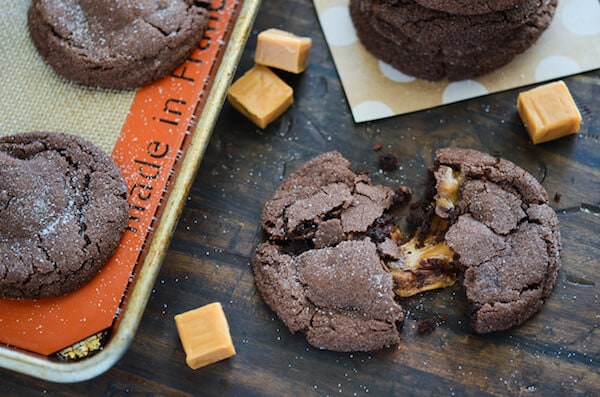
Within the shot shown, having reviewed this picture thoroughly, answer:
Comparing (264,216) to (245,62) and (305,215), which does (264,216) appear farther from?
(245,62)

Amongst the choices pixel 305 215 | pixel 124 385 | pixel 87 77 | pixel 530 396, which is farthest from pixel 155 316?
pixel 530 396

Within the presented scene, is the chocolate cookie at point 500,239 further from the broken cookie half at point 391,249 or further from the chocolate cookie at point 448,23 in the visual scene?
the chocolate cookie at point 448,23

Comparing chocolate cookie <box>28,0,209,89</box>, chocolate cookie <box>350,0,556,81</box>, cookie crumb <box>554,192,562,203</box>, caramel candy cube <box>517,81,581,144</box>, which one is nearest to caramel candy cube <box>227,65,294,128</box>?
chocolate cookie <box>28,0,209,89</box>

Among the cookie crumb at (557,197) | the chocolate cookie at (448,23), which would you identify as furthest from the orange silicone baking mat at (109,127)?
the cookie crumb at (557,197)

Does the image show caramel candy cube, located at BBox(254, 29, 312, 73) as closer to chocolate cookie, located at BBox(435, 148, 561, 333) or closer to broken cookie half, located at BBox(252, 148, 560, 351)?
broken cookie half, located at BBox(252, 148, 560, 351)

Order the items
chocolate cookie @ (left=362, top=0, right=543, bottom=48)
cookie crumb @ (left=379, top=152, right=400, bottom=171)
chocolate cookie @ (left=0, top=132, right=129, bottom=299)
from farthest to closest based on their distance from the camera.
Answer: cookie crumb @ (left=379, top=152, right=400, bottom=171) < chocolate cookie @ (left=362, top=0, right=543, bottom=48) < chocolate cookie @ (left=0, top=132, right=129, bottom=299)
